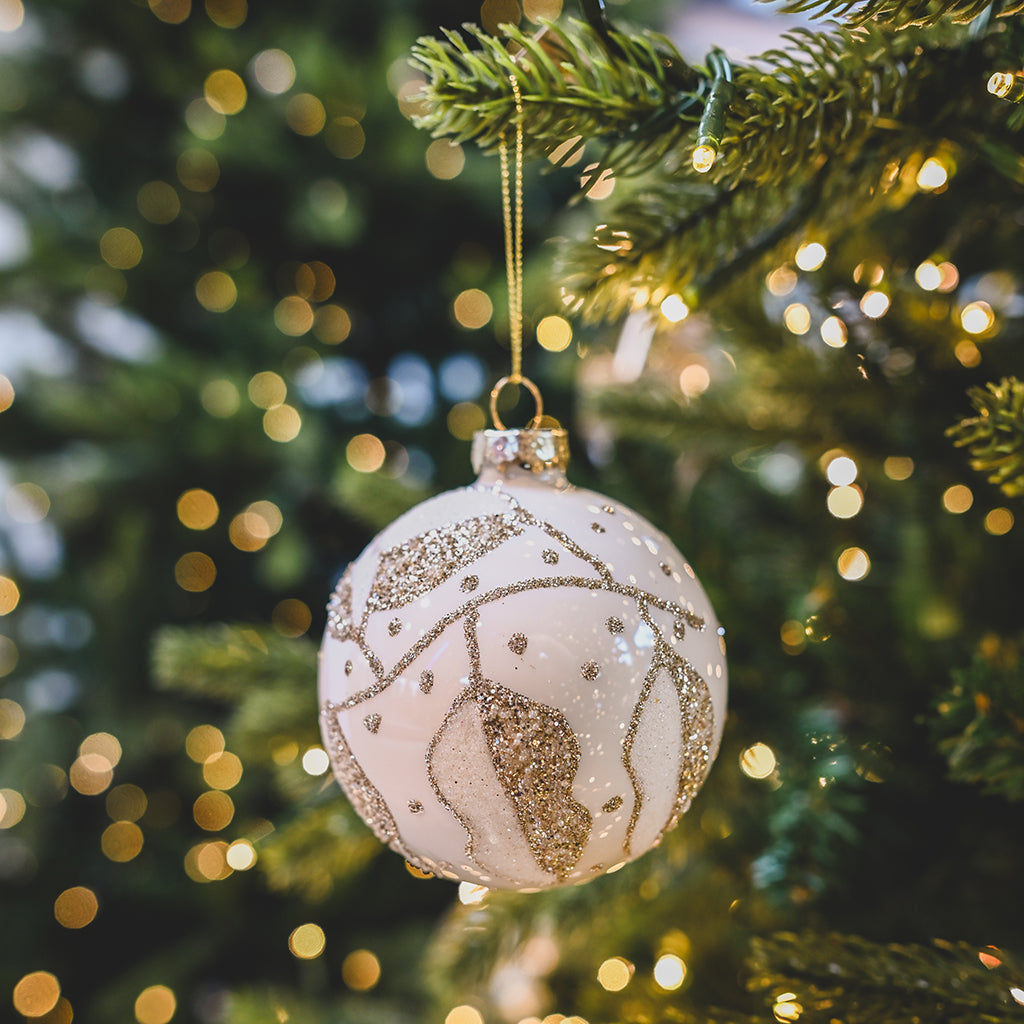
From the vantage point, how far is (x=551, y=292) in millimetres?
964

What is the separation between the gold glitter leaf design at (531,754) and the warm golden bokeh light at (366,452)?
2.53 ft

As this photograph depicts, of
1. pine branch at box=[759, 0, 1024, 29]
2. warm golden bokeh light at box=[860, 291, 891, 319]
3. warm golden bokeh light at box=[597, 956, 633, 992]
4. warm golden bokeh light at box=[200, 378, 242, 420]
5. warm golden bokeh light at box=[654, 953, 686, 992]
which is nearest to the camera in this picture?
pine branch at box=[759, 0, 1024, 29]

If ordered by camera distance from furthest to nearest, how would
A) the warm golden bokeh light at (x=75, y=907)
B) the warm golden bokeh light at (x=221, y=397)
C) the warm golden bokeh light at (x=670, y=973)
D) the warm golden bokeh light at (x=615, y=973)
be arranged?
the warm golden bokeh light at (x=75, y=907), the warm golden bokeh light at (x=221, y=397), the warm golden bokeh light at (x=615, y=973), the warm golden bokeh light at (x=670, y=973)

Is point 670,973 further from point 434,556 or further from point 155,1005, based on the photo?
point 155,1005

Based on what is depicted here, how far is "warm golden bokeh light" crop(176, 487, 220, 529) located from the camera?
1181mm

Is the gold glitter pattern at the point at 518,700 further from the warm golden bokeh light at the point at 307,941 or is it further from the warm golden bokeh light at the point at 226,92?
the warm golden bokeh light at the point at 226,92

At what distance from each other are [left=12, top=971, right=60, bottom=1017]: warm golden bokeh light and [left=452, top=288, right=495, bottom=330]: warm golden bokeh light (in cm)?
116

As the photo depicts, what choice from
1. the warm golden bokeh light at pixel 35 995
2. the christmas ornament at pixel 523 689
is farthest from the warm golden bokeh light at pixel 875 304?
the warm golden bokeh light at pixel 35 995

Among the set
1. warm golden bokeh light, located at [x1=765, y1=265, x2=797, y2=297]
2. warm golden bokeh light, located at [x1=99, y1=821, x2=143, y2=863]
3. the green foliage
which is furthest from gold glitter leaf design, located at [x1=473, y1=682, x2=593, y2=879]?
warm golden bokeh light, located at [x1=99, y1=821, x2=143, y2=863]

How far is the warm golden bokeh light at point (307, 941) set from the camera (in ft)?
3.71

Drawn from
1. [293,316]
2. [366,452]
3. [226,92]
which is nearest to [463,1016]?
[366,452]

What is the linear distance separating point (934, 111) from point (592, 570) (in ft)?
1.08

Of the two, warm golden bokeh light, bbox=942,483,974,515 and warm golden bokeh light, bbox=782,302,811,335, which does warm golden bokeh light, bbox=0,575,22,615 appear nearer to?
warm golden bokeh light, bbox=782,302,811,335

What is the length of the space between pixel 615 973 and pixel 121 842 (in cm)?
86
